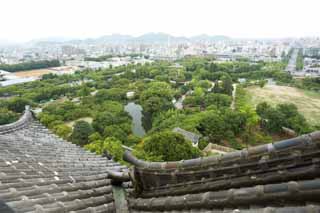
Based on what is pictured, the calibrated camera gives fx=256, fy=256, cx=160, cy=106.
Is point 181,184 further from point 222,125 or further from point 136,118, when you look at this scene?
point 136,118

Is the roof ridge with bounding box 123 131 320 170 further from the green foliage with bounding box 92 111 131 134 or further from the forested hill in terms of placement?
the forested hill

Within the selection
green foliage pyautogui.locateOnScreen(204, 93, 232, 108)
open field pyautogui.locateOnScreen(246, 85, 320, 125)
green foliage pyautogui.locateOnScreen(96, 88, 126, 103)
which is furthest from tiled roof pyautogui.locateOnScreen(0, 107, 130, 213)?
open field pyautogui.locateOnScreen(246, 85, 320, 125)

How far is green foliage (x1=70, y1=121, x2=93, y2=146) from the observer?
19.1m

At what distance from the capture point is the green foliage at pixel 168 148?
46.6 feet

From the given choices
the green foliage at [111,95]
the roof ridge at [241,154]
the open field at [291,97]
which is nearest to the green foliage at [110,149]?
the roof ridge at [241,154]

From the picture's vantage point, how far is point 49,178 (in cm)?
316

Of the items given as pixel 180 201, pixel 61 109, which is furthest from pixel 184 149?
pixel 61 109

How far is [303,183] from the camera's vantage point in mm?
1606

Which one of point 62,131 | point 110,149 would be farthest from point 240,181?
point 62,131

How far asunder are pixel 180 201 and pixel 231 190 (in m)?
0.55

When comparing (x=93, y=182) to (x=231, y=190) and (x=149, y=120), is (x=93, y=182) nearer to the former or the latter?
(x=231, y=190)

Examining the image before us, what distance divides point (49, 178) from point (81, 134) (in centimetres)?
1680

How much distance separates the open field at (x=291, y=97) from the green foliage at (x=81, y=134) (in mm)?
22017

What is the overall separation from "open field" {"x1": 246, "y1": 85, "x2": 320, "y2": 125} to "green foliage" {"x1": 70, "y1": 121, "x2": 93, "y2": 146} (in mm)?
22017
